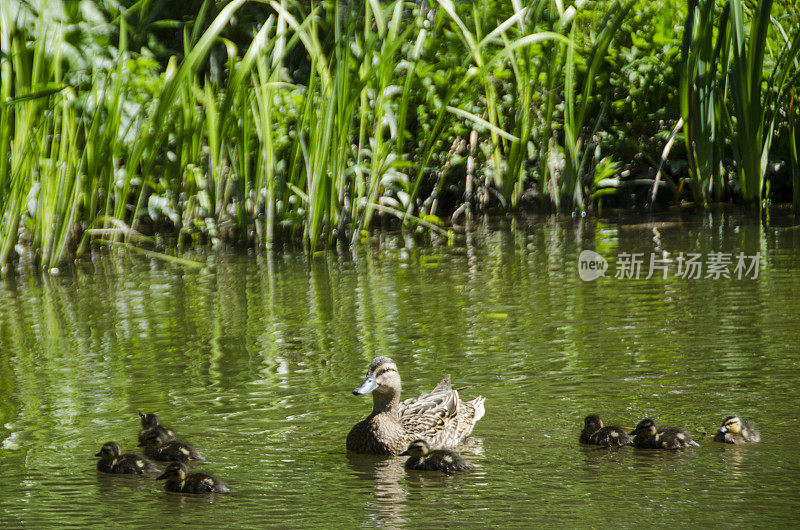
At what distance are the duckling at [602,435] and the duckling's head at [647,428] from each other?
2.1 inches

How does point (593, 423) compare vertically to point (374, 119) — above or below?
below

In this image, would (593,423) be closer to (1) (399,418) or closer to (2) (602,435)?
(2) (602,435)

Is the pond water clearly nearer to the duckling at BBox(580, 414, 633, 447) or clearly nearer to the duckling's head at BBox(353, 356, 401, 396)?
the duckling at BBox(580, 414, 633, 447)

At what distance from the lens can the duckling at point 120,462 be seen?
3.65 meters

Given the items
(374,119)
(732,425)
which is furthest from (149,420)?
(374,119)

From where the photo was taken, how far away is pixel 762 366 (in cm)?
461

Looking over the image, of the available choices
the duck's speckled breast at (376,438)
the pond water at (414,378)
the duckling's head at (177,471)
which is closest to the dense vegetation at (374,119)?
the pond water at (414,378)

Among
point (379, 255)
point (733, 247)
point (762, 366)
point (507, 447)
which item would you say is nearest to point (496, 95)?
point (379, 255)

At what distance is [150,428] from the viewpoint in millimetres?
4039

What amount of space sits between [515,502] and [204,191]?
6.60 meters

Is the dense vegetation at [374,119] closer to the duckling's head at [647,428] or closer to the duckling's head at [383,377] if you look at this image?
the duckling's head at [383,377]

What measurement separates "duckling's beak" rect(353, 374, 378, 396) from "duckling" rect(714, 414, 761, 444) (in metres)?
1.17

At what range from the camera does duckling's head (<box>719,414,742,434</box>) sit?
3.65 metres

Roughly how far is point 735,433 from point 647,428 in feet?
0.91
